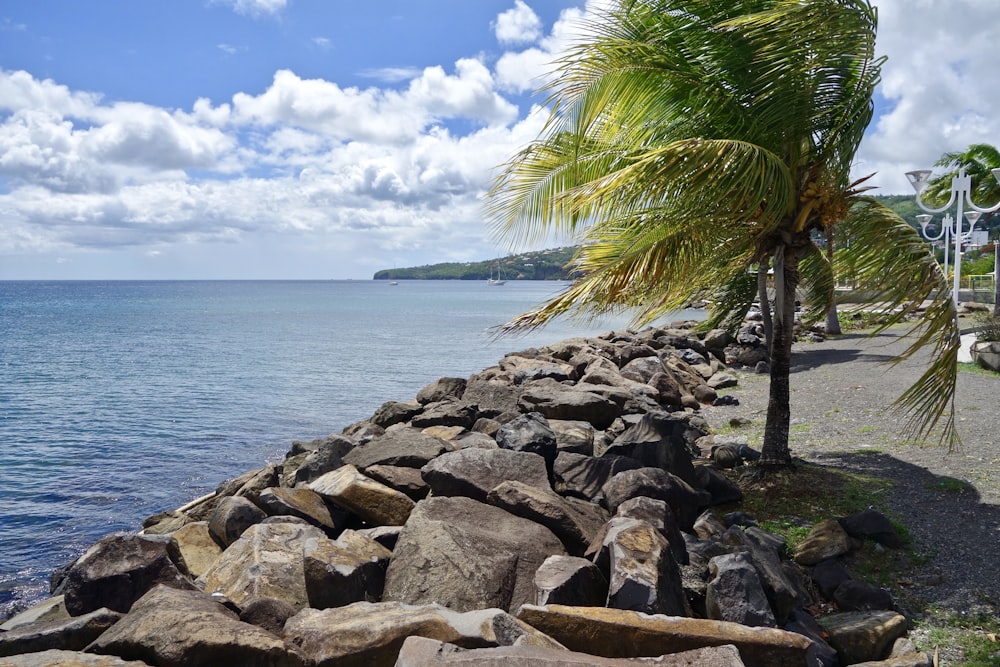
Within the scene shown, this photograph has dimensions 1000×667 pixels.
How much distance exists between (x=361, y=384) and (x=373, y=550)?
2193 centimetres

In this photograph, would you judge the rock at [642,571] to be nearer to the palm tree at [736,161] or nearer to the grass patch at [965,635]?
the grass patch at [965,635]

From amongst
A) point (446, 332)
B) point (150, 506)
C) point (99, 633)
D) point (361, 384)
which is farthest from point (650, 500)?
point (446, 332)

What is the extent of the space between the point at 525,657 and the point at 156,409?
2162 centimetres

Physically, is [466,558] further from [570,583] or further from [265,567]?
[265,567]

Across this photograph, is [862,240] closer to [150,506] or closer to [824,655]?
[824,655]

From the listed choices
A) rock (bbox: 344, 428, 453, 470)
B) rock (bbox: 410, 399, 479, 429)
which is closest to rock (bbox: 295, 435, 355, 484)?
rock (bbox: 344, 428, 453, 470)

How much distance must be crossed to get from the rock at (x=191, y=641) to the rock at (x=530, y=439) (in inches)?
160

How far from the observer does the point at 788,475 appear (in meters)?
9.14

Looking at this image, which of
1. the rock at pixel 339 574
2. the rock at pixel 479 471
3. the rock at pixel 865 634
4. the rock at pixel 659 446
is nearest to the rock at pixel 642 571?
the rock at pixel 865 634

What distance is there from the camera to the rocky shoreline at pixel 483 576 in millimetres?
4293

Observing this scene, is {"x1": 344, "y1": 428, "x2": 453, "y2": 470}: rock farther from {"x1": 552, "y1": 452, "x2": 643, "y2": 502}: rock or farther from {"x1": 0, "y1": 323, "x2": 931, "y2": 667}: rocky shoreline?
{"x1": 552, "y1": 452, "x2": 643, "y2": 502}: rock

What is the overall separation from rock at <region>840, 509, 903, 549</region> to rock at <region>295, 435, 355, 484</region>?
585 centimetres

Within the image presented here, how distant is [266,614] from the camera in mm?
Result: 4941

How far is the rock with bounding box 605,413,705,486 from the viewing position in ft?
27.1
